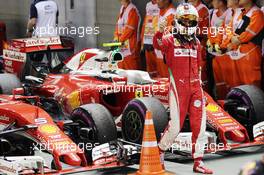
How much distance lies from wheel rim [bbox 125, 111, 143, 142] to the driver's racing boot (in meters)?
0.92

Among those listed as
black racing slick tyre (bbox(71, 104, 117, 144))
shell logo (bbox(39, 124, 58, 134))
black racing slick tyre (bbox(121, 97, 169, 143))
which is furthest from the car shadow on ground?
shell logo (bbox(39, 124, 58, 134))

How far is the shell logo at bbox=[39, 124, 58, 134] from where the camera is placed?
23.7ft

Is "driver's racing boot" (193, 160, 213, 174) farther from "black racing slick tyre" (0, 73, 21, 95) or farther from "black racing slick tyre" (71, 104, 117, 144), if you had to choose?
"black racing slick tyre" (0, 73, 21, 95)

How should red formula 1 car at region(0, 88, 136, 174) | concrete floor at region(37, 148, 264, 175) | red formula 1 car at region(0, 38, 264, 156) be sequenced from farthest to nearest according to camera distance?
red formula 1 car at region(0, 38, 264, 156) < concrete floor at region(37, 148, 264, 175) < red formula 1 car at region(0, 88, 136, 174)

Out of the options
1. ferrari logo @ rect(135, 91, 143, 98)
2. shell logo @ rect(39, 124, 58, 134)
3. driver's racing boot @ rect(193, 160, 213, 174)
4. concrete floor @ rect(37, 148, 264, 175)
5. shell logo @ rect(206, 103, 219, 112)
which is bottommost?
concrete floor @ rect(37, 148, 264, 175)

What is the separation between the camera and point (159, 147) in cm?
734

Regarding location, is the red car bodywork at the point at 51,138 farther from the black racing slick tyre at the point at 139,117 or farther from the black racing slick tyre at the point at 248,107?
the black racing slick tyre at the point at 248,107

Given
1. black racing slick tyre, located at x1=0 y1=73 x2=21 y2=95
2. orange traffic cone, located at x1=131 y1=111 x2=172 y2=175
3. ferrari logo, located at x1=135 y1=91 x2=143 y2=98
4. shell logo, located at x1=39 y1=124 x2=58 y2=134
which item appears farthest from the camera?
black racing slick tyre, located at x1=0 y1=73 x2=21 y2=95

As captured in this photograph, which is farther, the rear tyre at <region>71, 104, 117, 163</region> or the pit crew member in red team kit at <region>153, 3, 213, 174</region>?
the rear tyre at <region>71, 104, 117, 163</region>

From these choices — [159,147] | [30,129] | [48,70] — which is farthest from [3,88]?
[159,147]

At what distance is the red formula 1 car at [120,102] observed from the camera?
7.76m

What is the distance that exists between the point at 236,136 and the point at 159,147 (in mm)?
1204

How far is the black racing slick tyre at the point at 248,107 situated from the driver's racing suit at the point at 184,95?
1.43m

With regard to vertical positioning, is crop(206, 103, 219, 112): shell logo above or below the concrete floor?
above
